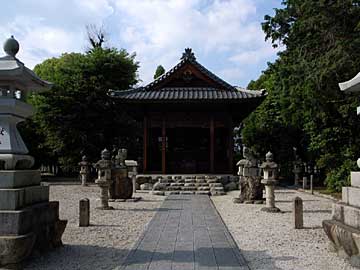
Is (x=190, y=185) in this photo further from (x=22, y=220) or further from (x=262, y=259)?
(x=22, y=220)

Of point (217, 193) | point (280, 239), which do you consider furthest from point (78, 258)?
point (217, 193)

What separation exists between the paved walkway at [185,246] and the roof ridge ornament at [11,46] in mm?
4003

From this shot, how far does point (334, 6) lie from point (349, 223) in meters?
10.4

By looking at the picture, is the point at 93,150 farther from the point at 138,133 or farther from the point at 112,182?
the point at 112,182

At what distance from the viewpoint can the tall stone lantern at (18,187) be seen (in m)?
5.70

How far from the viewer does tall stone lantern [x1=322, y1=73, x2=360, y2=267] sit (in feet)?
19.3

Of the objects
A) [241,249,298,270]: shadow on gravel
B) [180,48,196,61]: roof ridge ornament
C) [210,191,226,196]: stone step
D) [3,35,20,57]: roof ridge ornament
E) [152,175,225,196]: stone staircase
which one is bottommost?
[241,249,298,270]: shadow on gravel

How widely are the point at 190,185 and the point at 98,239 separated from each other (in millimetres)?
12455

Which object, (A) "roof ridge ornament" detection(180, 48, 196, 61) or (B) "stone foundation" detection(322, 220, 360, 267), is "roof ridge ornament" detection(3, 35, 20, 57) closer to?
(B) "stone foundation" detection(322, 220, 360, 267)

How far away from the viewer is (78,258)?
22.2 feet

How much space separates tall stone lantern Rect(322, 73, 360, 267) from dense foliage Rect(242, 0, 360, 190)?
25.1 ft

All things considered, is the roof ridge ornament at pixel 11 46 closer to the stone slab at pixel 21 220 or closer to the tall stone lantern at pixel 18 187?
the tall stone lantern at pixel 18 187

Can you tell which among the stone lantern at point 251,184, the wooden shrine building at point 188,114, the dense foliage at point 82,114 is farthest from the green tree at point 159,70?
the stone lantern at point 251,184

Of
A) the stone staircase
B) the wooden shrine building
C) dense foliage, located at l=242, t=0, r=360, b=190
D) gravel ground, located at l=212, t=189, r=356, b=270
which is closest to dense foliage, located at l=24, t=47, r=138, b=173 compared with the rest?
the wooden shrine building
